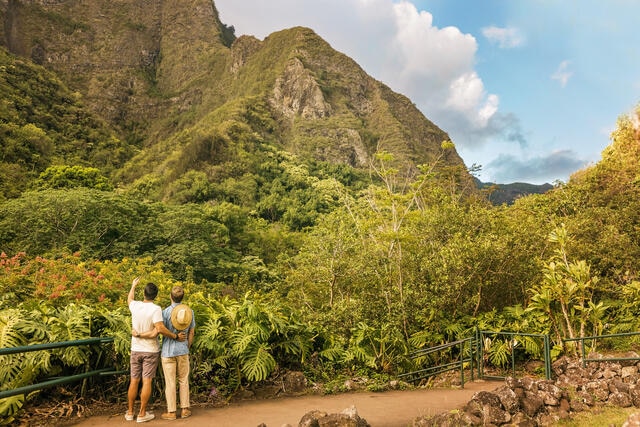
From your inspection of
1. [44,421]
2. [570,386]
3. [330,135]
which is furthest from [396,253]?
[330,135]

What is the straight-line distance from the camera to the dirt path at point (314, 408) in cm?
515

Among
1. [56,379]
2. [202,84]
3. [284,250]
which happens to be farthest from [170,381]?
[202,84]

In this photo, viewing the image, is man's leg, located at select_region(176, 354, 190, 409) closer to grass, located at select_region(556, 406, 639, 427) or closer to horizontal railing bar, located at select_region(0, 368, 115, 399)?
horizontal railing bar, located at select_region(0, 368, 115, 399)

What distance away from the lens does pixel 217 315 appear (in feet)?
20.9

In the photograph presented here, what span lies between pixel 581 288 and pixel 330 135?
8807 cm

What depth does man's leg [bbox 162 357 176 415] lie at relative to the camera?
5.18 meters

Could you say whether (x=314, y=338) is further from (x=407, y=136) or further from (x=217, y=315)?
(x=407, y=136)

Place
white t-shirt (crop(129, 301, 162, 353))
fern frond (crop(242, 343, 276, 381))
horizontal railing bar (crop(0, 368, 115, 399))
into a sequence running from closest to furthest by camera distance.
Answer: horizontal railing bar (crop(0, 368, 115, 399)) → white t-shirt (crop(129, 301, 162, 353)) → fern frond (crop(242, 343, 276, 381))

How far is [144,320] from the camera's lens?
5129 millimetres

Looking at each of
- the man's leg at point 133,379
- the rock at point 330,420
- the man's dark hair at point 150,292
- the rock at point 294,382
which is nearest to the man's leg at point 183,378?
the man's leg at point 133,379

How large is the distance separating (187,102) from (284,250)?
3941 inches

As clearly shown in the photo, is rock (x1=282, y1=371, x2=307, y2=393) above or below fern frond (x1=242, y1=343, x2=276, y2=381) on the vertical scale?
below

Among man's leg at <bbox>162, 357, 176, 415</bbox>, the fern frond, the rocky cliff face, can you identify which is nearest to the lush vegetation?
the fern frond

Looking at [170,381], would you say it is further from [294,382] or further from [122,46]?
[122,46]
